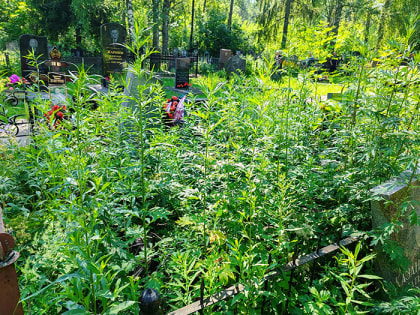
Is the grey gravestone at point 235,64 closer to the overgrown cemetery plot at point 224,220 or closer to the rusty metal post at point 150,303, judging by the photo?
the overgrown cemetery plot at point 224,220

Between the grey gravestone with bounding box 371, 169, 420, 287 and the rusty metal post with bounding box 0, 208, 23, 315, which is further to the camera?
the grey gravestone with bounding box 371, 169, 420, 287

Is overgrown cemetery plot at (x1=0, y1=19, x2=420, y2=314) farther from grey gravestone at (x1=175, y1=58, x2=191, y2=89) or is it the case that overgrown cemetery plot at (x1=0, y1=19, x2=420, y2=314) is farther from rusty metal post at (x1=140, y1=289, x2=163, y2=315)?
grey gravestone at (x1=175, y1=58, x2=191, y2=89)

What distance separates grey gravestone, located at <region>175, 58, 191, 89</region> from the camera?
567 inches

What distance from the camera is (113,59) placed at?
44.5ft

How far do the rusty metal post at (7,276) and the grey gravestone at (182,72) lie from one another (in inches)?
531

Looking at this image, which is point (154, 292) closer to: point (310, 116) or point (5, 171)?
point (5, 171)

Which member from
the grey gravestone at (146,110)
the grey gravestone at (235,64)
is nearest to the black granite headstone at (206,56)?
the grey gravestone at (235,64)

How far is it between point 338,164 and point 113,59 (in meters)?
13.0

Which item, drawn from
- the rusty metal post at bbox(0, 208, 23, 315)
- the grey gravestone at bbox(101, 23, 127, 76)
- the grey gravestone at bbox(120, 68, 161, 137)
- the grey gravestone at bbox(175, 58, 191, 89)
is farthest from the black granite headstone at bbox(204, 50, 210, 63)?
the rusty metal post at bbox(0, 208, 23, 315)

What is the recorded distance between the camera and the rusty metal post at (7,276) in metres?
1.55

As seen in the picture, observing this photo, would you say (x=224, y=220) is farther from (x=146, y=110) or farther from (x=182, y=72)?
(x=182, y=72)

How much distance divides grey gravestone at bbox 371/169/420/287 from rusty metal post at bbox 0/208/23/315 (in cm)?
254

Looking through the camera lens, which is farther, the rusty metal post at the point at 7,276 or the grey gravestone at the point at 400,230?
the grey gravestone at the point at 400,230

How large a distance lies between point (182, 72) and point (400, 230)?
44.3 feet
